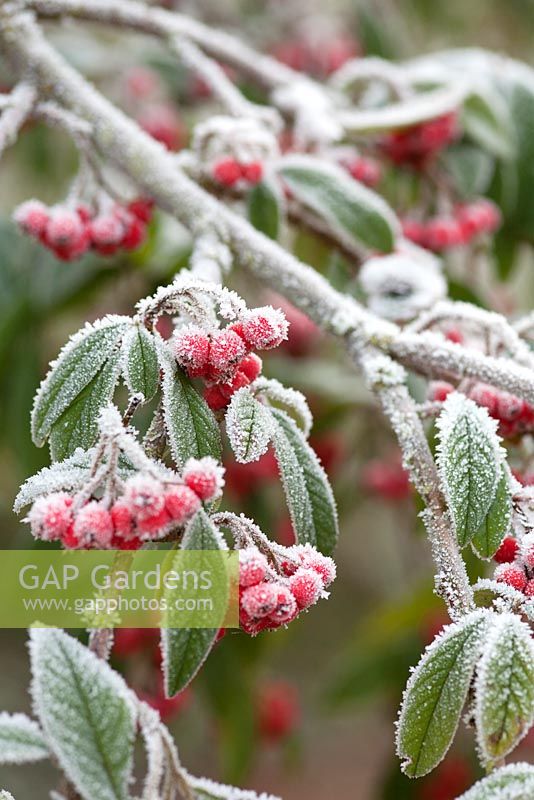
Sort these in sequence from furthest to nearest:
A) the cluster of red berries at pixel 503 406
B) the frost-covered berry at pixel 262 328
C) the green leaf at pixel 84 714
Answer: the cluster of red berries at pixel 503 406 < the frost-covered berry at pixel 262 328 < the green leaf at pixel 84 714

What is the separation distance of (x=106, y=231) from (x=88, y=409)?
422 millimetres

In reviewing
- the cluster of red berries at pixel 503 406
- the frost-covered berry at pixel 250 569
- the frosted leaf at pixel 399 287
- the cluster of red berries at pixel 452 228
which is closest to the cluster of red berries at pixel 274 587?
the frost-covered berry at pixel 250 569

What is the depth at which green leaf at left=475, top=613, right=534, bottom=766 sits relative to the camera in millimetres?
586

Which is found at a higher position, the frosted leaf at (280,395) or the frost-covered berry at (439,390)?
the frost-covered berry at (439,390)

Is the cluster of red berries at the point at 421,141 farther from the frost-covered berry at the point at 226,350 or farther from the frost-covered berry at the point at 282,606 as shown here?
the frost-covered berry at the point at 282,606

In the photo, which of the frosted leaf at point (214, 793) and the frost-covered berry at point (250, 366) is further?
the frost-covered berry at point (250, 366)

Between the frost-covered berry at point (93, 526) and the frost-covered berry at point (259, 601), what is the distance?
0.10 m

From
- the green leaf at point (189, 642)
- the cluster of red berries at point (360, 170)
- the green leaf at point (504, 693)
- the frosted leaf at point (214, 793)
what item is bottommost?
the frosted leaf at point (214, 793)

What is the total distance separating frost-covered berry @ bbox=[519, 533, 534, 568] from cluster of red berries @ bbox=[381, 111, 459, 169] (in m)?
0.85

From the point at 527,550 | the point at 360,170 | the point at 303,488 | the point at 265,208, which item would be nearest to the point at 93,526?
the point at 303,488

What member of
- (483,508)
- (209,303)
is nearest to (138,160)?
(209,303)

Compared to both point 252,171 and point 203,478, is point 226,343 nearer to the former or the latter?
point 203,478

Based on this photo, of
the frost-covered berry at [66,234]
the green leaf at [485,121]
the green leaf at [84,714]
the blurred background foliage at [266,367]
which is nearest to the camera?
the green leaf at [84,714]

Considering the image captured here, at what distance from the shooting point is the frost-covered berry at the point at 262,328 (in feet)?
2.14
